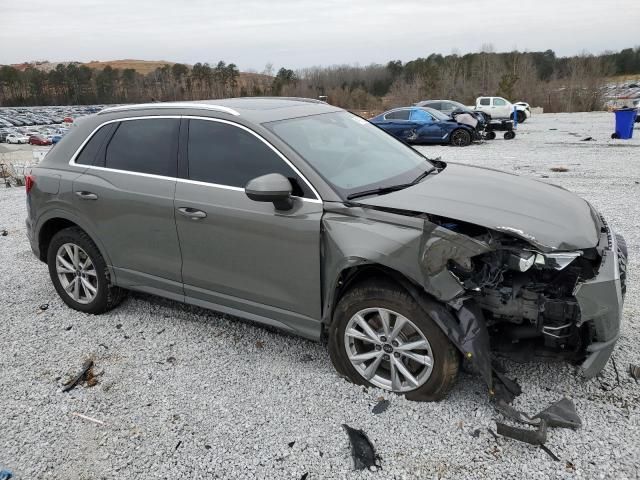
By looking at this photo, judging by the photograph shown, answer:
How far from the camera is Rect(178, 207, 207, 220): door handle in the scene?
367 cm

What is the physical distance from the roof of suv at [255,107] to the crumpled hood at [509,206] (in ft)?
3.52

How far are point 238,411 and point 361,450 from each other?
2.79 ft

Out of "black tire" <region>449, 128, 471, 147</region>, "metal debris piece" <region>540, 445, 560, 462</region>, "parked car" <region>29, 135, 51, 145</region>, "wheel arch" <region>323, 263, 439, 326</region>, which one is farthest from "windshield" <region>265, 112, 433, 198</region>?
"parked car" <region>29, 135, 51, 145</region>

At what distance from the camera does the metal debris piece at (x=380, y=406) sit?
318 centimetres

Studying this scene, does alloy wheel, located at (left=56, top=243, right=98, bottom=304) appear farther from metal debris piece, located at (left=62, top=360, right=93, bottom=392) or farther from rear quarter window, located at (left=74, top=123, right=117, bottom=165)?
metal debris piece, located at (left=62, top=360, right=93, bottom=392)

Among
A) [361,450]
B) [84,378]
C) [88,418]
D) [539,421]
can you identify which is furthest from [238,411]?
[539,421]

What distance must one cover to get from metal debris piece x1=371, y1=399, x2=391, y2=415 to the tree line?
147 feet

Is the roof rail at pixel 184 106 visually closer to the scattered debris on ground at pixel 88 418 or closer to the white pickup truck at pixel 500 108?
the scattered debris on ground at pixel 88 418

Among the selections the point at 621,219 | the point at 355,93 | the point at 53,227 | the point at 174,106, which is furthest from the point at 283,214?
Result: the point at 355,93

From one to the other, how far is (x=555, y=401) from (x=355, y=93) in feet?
234

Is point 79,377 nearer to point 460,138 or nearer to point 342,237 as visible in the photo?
point 342,237

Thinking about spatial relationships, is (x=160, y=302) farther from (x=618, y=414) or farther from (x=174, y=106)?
(x=618, y=414)

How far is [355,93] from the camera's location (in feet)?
234

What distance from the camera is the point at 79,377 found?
373 cm
